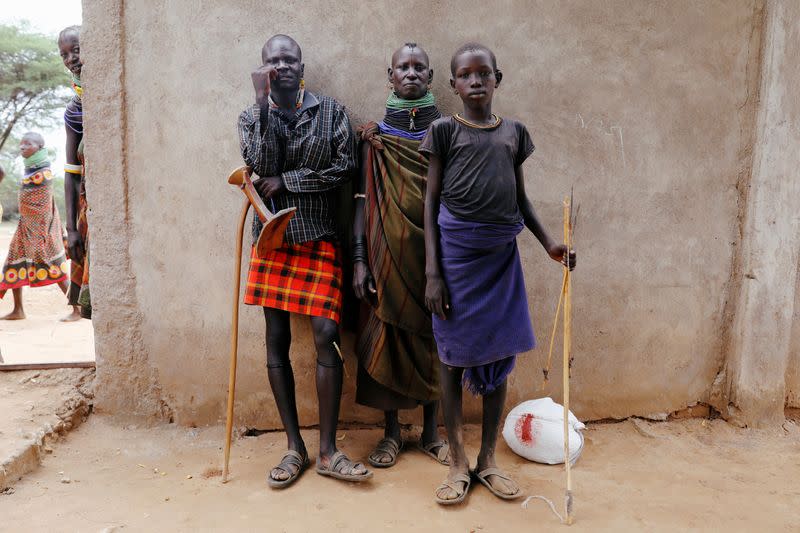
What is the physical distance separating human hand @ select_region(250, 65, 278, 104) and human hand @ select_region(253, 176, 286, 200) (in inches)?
13.6

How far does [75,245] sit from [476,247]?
254 centimetres

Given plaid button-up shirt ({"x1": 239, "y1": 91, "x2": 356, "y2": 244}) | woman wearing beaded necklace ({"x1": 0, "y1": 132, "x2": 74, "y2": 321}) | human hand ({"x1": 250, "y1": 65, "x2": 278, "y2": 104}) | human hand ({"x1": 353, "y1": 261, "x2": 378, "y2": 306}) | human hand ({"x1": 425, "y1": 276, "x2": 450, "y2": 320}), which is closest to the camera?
human hand ({"x1": 425, "y1": 276, "x2": 450, "y2": 320})

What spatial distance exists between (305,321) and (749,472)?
232 cm

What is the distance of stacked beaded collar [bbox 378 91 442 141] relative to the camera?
2979mm

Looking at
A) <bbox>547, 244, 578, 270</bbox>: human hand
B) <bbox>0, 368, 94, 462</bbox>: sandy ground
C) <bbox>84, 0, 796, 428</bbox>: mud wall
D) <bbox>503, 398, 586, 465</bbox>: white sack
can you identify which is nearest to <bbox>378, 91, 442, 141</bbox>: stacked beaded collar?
<bbox>84, 0, 796, 428</bbox>: mud wall

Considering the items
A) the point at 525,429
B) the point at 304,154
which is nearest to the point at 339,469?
the point at 525,429

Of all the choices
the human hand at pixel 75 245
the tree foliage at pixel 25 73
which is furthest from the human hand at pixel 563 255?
the tree foliage at pixel 25 73

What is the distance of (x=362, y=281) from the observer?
2.99 meters

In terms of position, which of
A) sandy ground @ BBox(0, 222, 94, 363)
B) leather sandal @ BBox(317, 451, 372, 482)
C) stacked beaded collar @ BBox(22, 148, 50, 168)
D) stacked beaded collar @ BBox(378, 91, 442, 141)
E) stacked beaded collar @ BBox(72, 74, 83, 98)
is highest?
stacked beaded collar @ BBox(72, 74, 83, 98)

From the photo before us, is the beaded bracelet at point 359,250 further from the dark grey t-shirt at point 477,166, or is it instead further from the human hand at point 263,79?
the human hand at point 263,79

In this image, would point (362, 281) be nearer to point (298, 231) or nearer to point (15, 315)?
point (298, 231)

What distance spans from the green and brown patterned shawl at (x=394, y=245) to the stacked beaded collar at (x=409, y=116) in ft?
0.14

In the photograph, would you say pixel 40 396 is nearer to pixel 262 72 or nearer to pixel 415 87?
pixel 262 72

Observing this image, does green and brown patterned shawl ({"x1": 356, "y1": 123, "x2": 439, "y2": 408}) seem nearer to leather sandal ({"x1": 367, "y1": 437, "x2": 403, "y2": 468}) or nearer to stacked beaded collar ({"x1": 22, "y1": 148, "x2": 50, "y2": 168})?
leather sandal ({"x1": 367, "y1": 437, "x2": 403, "y2": 468})
